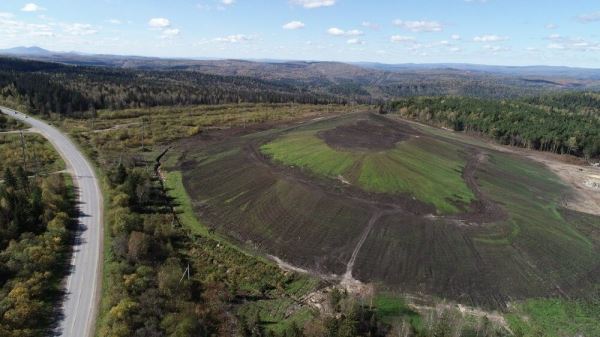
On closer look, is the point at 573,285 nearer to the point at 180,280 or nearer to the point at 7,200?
the point at 180,280

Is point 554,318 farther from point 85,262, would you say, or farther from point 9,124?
point 9,124

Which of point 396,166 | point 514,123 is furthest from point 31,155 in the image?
point 514,123

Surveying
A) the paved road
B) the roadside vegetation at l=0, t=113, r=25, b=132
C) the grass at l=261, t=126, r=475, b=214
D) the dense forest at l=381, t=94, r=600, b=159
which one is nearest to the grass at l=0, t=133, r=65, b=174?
the paved road

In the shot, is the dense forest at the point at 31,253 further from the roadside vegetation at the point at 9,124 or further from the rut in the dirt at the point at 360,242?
the roadside vegetation at the point at 9,124

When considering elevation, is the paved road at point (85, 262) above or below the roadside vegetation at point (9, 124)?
below

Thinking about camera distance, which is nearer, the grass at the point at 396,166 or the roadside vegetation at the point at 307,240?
the roadside vegetation at the point at 307,240

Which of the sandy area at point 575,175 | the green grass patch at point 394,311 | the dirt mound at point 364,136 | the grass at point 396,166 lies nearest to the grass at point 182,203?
the grass at point 396,166


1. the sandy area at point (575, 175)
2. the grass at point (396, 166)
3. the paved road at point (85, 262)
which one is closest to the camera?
the paved road at point (85, 262)
